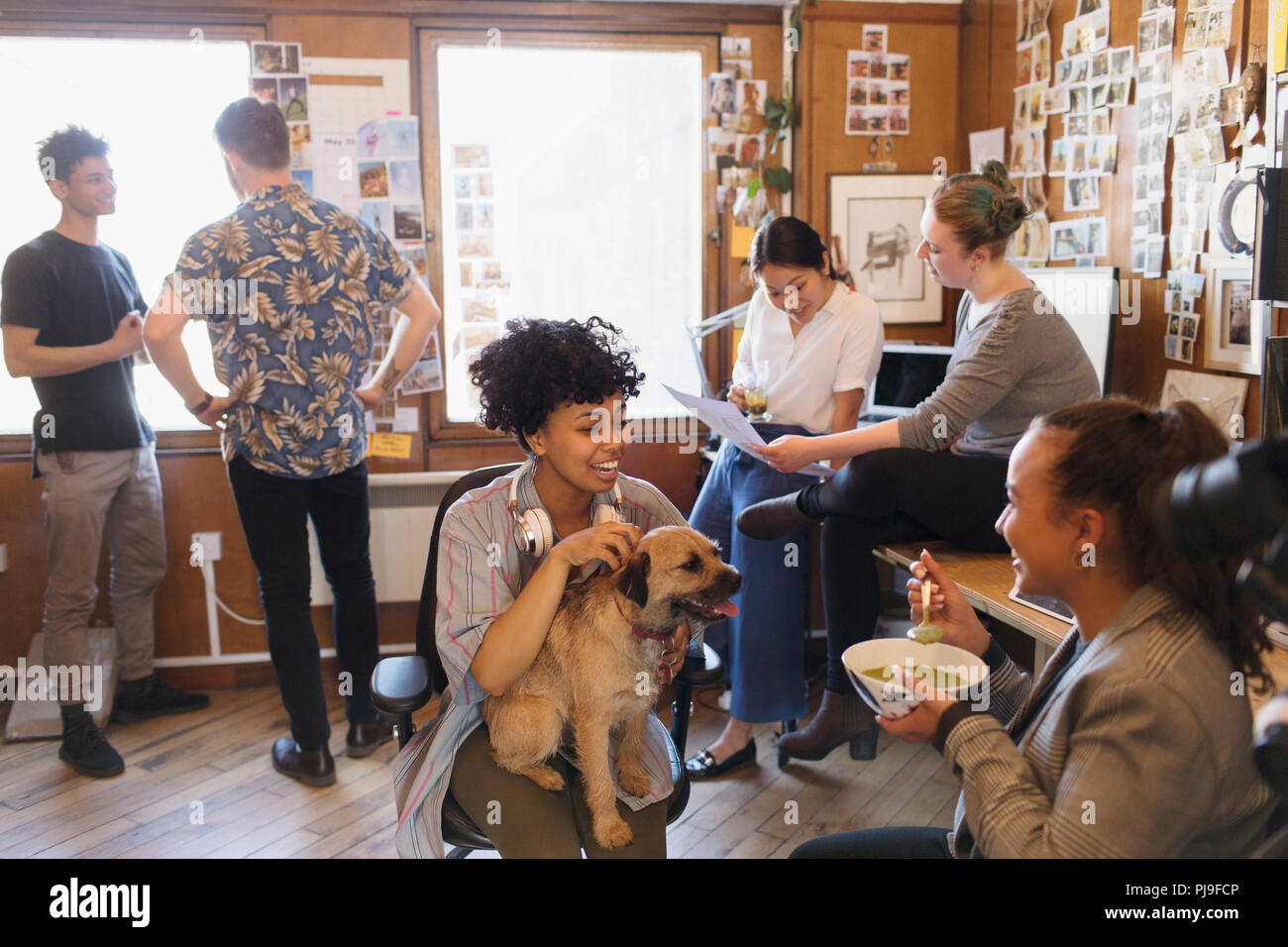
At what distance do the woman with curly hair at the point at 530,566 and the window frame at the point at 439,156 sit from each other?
71.8 inches

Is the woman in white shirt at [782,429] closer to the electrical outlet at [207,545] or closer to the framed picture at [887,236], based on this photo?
the framed picture at [887,236]

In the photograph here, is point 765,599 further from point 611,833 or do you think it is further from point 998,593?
point 611,833

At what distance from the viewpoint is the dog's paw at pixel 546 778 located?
1609mm

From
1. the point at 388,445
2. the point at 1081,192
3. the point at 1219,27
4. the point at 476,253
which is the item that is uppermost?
the point at 1219,27

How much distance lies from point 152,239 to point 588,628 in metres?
2.72

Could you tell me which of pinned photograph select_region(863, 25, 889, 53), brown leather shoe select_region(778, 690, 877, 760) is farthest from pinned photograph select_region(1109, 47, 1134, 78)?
brown leather shoe select_region(778, 690, 877, 760)

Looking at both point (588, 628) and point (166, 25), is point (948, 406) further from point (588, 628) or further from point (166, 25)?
point (166, 25)

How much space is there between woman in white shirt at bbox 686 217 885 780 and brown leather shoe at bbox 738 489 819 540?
0.18m

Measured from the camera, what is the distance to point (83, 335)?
A: 3.02 meters

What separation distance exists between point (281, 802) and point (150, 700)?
0.91 m

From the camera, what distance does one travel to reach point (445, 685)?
198 cm

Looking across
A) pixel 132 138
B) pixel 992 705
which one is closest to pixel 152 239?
pixel 132 138

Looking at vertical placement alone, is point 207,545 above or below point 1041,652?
below

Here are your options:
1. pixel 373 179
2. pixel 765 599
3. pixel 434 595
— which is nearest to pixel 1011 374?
pixel 765 599
